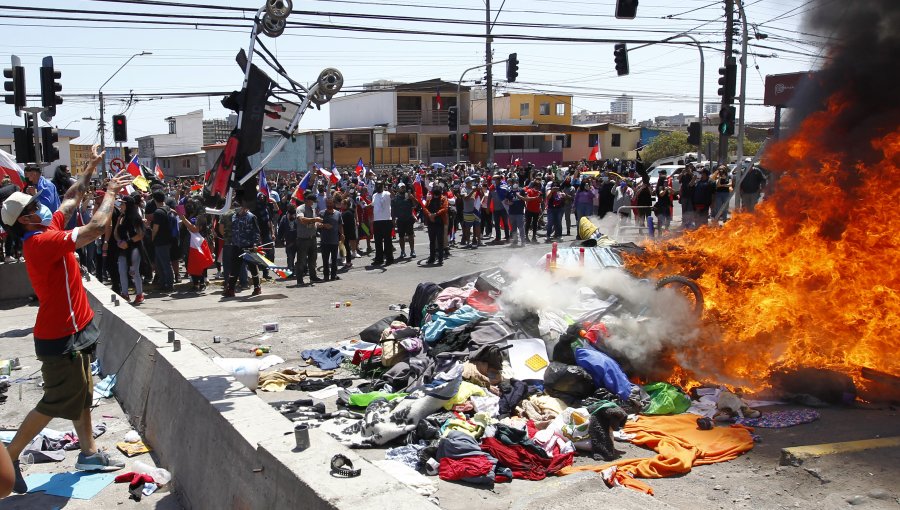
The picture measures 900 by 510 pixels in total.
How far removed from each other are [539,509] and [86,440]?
3514 mm

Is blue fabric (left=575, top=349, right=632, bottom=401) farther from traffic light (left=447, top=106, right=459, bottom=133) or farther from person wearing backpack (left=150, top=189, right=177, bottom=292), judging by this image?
traffic light (left=447, top=106, right=459, bottom=133)

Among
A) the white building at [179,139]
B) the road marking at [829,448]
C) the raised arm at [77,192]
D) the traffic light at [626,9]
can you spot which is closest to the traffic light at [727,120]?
the traffic light at [626,9]

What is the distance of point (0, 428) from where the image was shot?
6.59m

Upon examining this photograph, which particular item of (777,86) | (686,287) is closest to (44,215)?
(686,287)

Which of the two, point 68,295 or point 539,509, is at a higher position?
point 68,295

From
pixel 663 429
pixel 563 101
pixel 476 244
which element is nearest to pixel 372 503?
pixel 663 429

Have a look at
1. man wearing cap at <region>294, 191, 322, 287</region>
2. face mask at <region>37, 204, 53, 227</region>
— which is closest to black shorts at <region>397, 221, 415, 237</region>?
man wearing cap at <region>294, 191, 322, 287</region>

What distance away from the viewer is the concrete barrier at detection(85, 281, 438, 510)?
3.46 meters

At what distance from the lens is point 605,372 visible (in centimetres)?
696

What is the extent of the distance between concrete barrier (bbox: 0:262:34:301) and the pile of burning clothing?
26.6ft

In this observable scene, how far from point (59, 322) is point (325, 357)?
3942 millimetres

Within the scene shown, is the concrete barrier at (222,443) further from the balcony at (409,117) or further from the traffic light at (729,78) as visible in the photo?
the balcony at (409,117)

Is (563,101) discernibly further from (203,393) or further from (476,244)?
(203,393)

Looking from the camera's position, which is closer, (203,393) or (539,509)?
(539,509)
